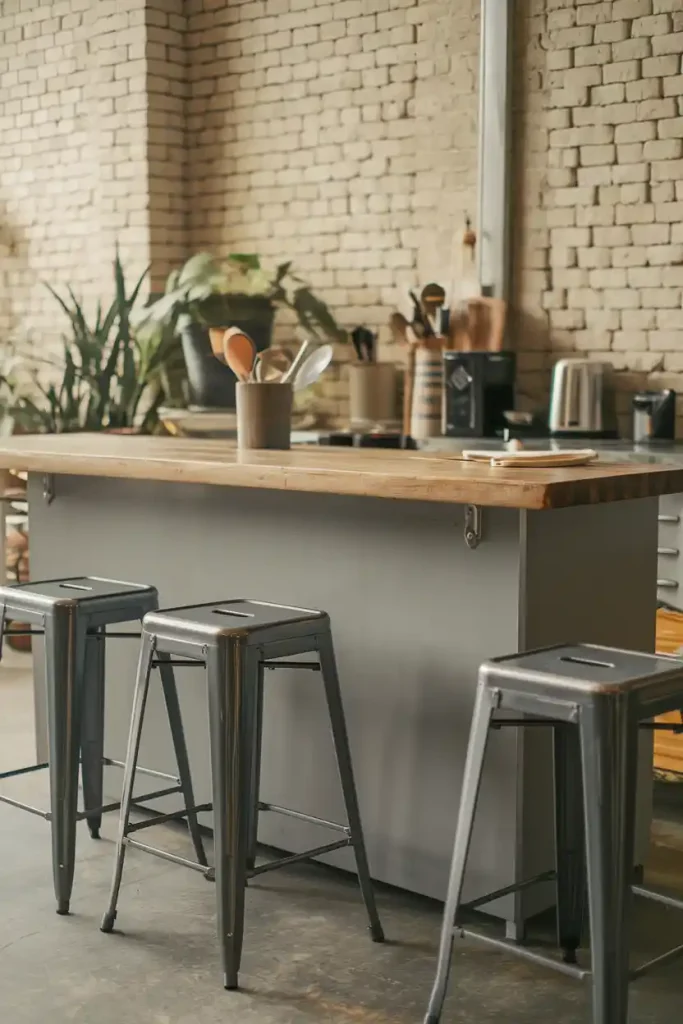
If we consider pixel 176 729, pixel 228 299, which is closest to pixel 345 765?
pixel 176 729

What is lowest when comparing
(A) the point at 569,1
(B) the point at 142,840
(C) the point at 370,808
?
(B) the point at 142,840

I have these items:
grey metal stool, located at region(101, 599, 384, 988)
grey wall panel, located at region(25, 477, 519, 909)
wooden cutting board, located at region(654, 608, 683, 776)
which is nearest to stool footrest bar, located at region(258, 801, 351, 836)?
grey metal stool, located at region(101, 599, 384, 988)

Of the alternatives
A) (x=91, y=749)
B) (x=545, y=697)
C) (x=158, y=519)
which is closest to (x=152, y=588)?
(x=158, y=519)

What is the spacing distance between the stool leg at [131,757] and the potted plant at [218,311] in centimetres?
330

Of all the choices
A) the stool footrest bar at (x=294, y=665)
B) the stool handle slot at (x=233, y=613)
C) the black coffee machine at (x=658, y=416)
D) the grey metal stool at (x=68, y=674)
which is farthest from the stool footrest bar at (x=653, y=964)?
the black coffee machine at (x=658, y=416)

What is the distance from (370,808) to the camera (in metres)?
3.18

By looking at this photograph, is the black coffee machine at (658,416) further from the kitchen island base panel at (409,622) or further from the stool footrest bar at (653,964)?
the stool footrest bar at (653,964)

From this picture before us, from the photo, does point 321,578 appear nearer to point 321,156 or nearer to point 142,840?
point 142,840

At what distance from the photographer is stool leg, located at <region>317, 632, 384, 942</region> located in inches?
113

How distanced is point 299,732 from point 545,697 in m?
1.14

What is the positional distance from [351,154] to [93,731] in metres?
3.48

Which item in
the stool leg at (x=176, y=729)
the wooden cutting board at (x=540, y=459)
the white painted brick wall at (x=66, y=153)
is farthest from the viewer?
the white painted brick wall at (x=66, y=153)

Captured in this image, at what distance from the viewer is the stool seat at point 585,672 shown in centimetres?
225

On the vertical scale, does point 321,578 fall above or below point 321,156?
below
